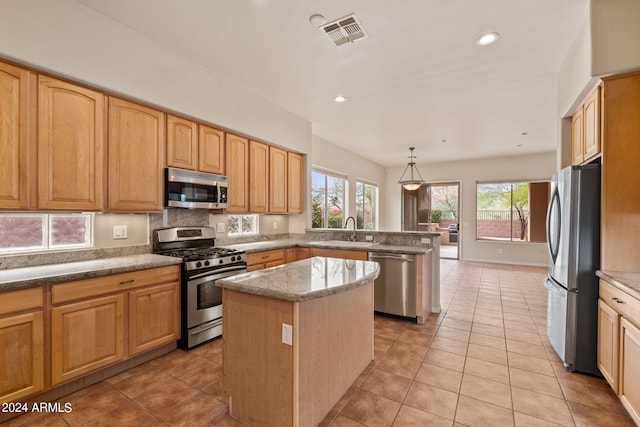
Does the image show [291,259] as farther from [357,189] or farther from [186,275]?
[357,189]

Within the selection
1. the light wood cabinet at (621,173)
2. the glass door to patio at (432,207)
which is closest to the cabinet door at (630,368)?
the light wood cabinet at (621,173)

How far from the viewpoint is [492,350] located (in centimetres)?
281

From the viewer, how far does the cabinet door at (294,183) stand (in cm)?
467

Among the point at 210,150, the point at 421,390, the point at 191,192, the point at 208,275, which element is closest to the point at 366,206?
the point at 210,150

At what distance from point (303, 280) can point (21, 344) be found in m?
1.85

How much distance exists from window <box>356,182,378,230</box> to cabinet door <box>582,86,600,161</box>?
5.16 metres

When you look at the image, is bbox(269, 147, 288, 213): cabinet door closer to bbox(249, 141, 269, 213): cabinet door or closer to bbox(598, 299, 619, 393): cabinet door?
bbox(249, 141, 269, 213): cabinet door

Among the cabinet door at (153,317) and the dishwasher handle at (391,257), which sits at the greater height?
the dishwasher handle at (391,257)

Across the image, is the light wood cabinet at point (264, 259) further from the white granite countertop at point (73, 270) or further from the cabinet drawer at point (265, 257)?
the white granite countertop at point (73, 270)

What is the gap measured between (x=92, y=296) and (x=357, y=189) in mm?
6280

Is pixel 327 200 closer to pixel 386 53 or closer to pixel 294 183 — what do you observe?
pixel 294 183

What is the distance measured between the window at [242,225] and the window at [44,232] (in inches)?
66.4

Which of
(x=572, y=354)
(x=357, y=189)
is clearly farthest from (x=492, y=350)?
(x=357, y=189)

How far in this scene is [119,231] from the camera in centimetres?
285
